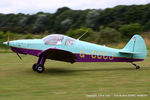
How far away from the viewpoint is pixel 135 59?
1017 centimetres

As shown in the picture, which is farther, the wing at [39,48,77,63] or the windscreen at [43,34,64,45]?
the windscreen at [43,34,64,45]

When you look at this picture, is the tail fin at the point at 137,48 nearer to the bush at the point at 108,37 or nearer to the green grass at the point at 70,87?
the green grass at the point at 70,87

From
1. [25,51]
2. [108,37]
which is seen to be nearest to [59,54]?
[25,51]

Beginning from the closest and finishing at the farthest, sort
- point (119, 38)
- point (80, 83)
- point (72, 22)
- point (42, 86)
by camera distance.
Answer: point (42, 86), point (80, 83), point (119, 38), point (72, 22)

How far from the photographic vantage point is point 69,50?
9461mm

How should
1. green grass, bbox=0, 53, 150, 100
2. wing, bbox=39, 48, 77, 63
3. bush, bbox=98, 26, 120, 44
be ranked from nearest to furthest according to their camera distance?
green grass, bbox=0, 53, 150, 100 → wing, bbox=39, 48, 77, 63 → bush, bbox=98, 26, 120, 44

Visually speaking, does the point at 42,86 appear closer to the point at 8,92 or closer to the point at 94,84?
the point at 8,92

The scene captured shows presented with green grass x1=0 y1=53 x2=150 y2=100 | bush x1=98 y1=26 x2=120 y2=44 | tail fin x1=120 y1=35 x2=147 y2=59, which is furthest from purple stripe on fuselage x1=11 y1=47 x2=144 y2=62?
bush x1=98 y1=26 x2=120 y2=44

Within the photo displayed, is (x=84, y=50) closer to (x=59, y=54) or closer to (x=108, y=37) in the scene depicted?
(x=59, y=54)

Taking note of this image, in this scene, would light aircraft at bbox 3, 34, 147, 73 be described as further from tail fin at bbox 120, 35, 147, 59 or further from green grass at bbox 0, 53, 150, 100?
green grass at bbox 0, 53, 150, 100

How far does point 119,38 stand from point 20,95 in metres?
21.3

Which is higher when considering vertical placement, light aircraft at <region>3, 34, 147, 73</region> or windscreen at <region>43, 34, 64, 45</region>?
windscreen at <region>43, 34, 64, 45</region>

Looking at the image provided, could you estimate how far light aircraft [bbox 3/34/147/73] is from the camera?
29.3 ft

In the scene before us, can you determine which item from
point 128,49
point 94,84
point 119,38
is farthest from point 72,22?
point 94,84
